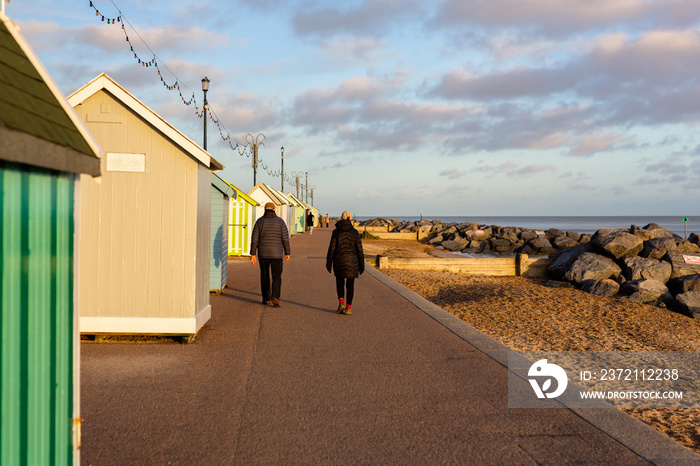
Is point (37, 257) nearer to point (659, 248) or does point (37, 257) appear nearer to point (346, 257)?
point (346, 257)

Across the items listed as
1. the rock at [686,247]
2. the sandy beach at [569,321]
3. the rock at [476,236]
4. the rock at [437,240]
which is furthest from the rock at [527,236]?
the sandy beach at [569,321]

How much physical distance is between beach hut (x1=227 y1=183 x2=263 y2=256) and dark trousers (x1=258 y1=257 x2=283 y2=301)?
8.62m

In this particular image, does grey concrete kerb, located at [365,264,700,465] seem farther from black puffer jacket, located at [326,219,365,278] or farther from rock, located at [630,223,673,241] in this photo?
rock, located at [630,223,673,241]

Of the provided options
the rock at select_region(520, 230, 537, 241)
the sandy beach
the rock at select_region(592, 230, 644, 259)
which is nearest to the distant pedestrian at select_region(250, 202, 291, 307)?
the sandy beach

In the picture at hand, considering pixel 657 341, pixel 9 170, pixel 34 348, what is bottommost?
pixel 657 341

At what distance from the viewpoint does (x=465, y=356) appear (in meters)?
6.40

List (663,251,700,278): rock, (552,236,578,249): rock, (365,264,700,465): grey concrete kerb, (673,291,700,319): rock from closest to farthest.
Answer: (365,264,700,465): grey concrete kerb < (673,291,700,319): rock < (663,251,700,278): rock < (552,236,578,249): rock

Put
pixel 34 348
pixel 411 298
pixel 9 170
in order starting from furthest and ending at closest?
pixel 411 298 < pixel 34 348 < pixel 9 170

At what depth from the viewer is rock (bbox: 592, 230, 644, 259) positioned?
52.9ft

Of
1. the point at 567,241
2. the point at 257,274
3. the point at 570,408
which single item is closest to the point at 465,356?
the point at 570,408

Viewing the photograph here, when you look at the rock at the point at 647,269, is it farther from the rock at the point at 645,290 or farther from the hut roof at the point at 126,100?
the hut roof at the point at 126,100

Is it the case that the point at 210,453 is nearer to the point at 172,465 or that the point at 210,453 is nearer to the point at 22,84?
the point at 172,465

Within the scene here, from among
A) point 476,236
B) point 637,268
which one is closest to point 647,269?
point 637,268

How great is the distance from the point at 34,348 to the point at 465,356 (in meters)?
5.05
